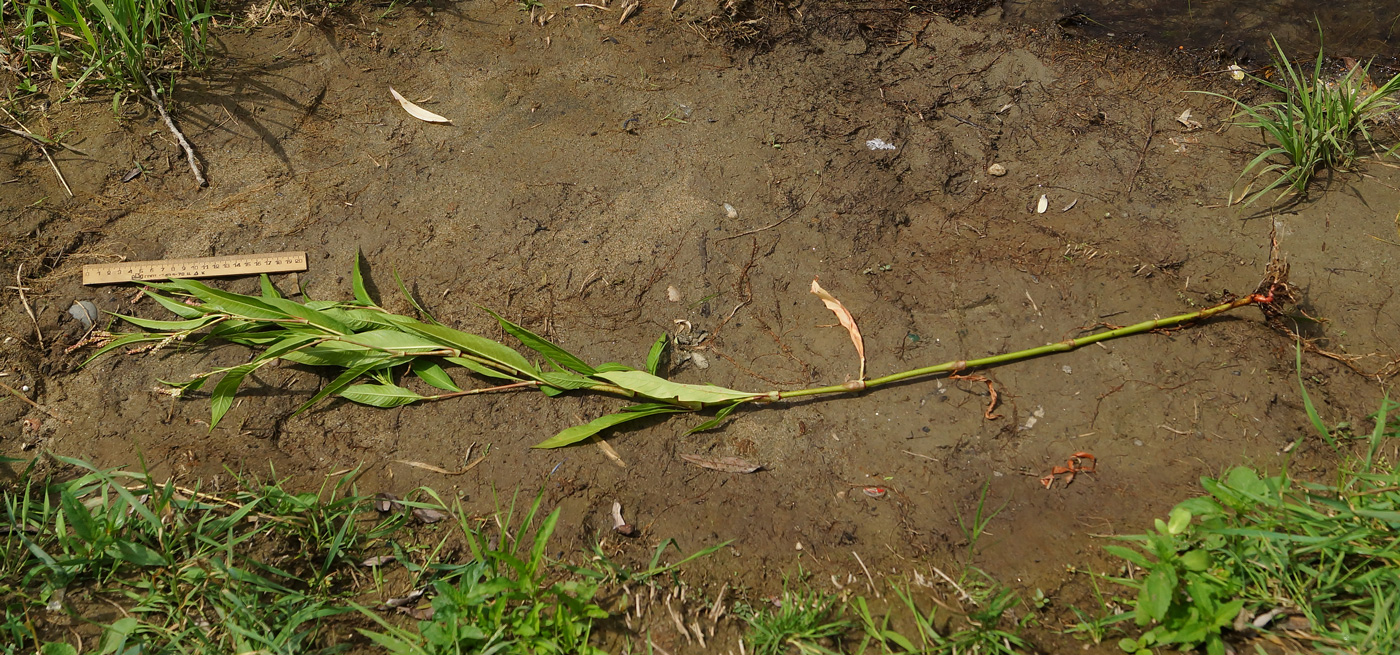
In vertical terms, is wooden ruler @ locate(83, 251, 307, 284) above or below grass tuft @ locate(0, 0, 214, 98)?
below

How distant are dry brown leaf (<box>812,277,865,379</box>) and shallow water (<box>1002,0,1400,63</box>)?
Answer: 189cm

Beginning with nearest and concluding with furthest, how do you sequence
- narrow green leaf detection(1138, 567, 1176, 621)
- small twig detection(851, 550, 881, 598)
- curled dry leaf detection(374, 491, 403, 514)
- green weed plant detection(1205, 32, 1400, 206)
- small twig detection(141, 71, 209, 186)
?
1. narrow green leaf detection(1138, 567, 1176, 621)
2. small twig detection(851, 550, 881, 598)
3. curled dry leaf detection(374, 491, 403, 514)
4. green weed plant detection(1205, 32, 1400, 206)
5. small twig detection(141, 71, 209, 186)

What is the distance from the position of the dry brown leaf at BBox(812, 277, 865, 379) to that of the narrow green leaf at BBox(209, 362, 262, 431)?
1.93m

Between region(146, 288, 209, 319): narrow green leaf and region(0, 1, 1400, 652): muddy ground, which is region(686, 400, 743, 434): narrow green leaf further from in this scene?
region(146, 288, 209, 319): narrow green leaf

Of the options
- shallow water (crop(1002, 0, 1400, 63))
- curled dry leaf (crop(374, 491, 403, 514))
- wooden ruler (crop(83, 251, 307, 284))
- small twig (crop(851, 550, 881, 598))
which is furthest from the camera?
shallow water (crop(1002, 0, 1400, 63))

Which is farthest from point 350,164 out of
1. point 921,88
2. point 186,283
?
point 921,88

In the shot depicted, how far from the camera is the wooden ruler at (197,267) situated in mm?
2703

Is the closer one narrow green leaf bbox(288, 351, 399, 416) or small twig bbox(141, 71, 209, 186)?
narrow green leaf bbox(288, 351, 399, 416)

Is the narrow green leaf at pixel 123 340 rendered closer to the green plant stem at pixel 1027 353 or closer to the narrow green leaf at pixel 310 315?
the narrow green leaf at pixel 310 315

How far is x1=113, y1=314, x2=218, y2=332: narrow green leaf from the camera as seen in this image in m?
2.55

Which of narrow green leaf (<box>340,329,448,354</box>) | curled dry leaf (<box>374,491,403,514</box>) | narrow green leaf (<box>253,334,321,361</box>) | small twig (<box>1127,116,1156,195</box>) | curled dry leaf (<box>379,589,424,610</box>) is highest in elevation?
small twig (<box>1127,116,1156,195</box>)

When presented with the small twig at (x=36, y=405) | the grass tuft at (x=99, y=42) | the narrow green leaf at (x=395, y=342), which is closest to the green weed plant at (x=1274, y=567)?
the narrow green leaf at (x=395, y=342)

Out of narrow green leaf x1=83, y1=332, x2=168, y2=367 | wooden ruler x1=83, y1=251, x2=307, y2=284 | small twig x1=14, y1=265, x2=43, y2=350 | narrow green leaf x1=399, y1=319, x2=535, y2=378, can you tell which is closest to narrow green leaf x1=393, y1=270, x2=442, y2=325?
narrow green leaf x1=399, y1=319, x2=535, y2=378

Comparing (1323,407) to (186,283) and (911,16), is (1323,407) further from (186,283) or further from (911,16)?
(186,283)
